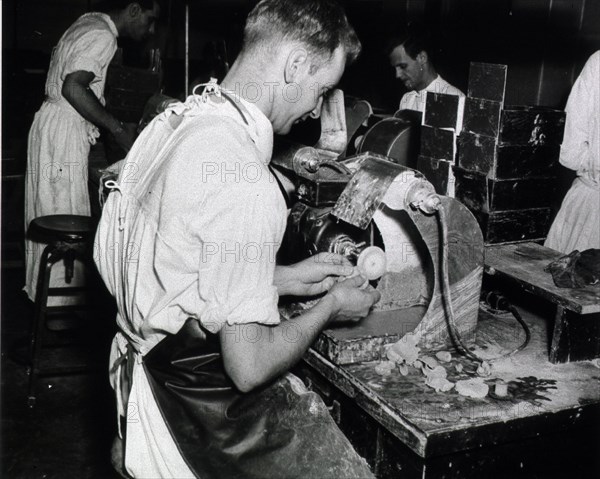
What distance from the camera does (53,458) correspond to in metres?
3.07

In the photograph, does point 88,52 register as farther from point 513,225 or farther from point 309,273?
point 513,225

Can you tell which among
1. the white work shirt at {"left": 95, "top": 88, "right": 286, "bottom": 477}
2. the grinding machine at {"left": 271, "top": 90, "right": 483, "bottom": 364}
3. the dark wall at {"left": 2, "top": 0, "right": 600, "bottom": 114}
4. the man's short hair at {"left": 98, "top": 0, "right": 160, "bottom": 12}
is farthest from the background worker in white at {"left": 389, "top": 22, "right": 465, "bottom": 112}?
the white work shirt at {"left": 95, "top": 88, "right": 286, "bottom": 477}

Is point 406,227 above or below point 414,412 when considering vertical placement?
above

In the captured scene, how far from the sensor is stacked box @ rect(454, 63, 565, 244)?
80.4 inches

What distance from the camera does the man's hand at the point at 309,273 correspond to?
1865mm

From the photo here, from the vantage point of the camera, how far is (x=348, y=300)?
164 centimetres

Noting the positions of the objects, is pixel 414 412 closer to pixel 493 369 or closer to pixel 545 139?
pixel 493 369

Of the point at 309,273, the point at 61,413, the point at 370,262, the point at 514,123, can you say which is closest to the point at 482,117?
the point at 514,123

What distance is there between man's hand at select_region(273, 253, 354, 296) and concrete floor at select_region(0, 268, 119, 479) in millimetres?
1691

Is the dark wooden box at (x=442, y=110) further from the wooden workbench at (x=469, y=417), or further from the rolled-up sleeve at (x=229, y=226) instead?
the rolled-up sleeve at (x=229, y=226)

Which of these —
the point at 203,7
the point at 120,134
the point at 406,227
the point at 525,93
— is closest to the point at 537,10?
the point at 525,93

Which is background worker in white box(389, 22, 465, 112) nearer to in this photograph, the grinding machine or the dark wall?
the dark wall

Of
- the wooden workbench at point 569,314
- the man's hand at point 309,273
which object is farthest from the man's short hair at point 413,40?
the man's hand at point 309,273

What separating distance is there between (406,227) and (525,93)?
13.6 feet
